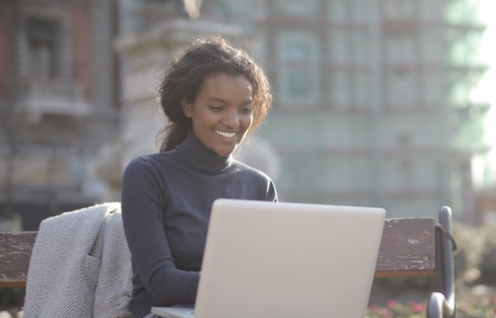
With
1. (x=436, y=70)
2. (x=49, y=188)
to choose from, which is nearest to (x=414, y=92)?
(x=436, y=70)

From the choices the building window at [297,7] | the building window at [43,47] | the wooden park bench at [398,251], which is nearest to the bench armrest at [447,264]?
the wooden park bench at [398,251]

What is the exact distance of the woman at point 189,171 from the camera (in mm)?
2590

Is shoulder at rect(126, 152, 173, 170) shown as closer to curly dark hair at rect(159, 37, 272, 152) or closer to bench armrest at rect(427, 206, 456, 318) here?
curly dark hair at rect(159, 37, 272, 152)

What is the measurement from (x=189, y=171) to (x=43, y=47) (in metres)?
22.3

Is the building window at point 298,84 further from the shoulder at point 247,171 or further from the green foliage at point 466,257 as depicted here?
the shoulder at point 247,171

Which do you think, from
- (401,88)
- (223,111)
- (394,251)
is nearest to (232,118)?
(223,111)

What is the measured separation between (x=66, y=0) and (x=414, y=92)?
13206mm

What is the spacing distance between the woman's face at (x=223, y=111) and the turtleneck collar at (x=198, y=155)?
0.02 m

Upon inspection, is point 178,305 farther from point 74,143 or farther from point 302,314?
point 74,143

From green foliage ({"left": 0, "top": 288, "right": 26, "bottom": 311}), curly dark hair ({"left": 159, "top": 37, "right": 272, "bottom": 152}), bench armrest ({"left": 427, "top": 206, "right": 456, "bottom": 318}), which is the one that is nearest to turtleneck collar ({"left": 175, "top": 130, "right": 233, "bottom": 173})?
curly dark hair ({"left": 159, "top": 37, "right": 272, "bottom": 152})

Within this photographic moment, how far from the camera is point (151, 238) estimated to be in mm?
2576

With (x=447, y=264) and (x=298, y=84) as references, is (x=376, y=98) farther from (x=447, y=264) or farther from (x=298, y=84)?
(x=447, y=264)

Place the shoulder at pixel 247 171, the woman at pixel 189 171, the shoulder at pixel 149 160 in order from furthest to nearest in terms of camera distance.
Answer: the shoulder at pixel 247 171 → the shoulder at pixel 149 160 → the woman at pixel 189 171

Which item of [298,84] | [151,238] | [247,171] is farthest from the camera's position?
[298,84]
